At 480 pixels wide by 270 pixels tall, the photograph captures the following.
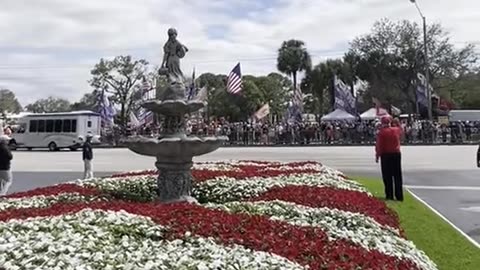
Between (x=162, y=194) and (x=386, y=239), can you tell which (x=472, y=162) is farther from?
(x=386, y=239)

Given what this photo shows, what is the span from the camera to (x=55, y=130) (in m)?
48.2

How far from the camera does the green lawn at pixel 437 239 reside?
7.59m

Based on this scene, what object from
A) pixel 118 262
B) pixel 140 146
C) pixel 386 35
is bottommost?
pixel 118 262

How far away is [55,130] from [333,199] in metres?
42.4

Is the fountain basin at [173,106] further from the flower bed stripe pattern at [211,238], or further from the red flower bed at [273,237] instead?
the red flower bed at [273,237]

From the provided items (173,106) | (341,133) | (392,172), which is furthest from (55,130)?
(173,106)

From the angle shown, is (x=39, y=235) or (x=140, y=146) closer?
(x=39, y=235)

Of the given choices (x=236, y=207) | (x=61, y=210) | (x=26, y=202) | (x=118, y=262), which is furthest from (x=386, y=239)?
(x=26, y=202)

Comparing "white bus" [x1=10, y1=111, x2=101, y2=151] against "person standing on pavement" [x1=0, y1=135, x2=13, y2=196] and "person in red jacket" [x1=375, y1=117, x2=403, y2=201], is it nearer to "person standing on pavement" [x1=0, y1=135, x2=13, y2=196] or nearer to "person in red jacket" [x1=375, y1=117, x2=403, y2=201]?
"person standing on pavement" [x1=0, y1=135, x2=13, y2=196]

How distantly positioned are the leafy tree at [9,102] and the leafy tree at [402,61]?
63647 millimetres

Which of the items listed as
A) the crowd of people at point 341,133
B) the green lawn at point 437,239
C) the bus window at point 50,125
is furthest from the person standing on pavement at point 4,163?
the bus window at point 50,125

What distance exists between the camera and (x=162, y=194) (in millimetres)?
9938

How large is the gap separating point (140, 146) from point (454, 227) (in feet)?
16.8

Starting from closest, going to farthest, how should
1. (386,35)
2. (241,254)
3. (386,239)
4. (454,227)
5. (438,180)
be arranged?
1. (241,254)
2. (386,239)
3. (454,227)
4. (438,180)
5. (386,35)
